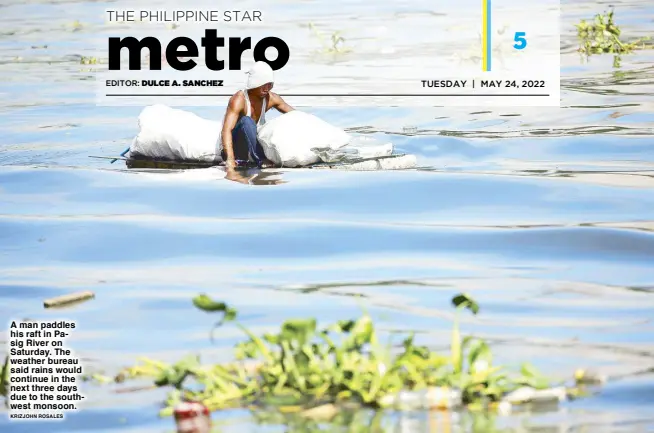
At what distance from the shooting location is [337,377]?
331cm

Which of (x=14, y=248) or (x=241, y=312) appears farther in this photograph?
(x=14, y=248)

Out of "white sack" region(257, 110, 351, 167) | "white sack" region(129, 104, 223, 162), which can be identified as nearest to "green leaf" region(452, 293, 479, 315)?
"white sack" region(257, 110, 351, 167)

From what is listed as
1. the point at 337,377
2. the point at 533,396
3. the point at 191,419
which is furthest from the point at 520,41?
the point at 191,419

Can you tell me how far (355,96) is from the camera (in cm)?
1027

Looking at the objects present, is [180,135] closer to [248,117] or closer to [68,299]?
[248,117]

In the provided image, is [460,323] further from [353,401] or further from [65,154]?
[65,154]

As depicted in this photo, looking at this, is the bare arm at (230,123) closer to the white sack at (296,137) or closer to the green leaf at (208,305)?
the white sack at (296,137)

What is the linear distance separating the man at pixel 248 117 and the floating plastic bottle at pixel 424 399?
156 inches

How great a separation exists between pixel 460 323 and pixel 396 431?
1141mm

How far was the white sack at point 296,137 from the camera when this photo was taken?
7141 millimetres

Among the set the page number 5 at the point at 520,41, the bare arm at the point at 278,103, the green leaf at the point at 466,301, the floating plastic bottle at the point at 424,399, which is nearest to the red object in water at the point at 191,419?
the floating plastic bottle at the point at 424,399

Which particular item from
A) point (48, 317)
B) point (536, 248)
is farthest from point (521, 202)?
point (48, 317)

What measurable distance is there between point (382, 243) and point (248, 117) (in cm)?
183

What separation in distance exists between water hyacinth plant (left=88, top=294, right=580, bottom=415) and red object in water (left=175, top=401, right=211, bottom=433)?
10 cm
